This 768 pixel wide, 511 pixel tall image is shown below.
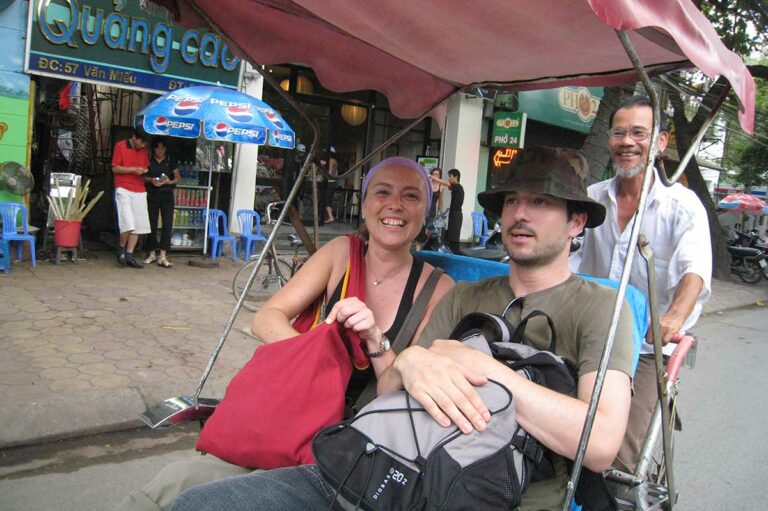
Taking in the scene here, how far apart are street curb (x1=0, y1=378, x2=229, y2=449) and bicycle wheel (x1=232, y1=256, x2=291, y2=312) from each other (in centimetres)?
291

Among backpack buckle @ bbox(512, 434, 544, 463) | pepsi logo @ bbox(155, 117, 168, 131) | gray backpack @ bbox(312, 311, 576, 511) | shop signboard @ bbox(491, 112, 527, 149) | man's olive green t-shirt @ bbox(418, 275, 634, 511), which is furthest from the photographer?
shop signboard @ bbox(491, 112, 527, 149)

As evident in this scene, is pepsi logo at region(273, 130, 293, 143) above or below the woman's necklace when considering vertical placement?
above

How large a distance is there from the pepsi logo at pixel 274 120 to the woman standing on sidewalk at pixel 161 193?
160 cm

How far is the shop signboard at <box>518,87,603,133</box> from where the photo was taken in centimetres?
1443

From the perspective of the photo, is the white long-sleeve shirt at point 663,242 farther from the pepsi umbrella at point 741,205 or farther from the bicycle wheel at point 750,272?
the pepsi umbrella at point 741,205

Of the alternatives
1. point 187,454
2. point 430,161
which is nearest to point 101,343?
point 187,454

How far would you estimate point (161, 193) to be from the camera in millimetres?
8672

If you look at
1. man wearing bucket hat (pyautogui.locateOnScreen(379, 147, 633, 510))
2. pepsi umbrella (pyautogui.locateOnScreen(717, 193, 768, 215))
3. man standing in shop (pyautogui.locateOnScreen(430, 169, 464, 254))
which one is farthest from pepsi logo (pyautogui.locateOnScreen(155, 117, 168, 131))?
pepsi umbrella (pyautogui.locateOnScreen(717, 193, 768, 215))

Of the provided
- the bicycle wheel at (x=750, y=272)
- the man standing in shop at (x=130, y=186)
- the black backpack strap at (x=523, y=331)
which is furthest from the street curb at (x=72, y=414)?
the bicycle wheel at (x=750, y=272)

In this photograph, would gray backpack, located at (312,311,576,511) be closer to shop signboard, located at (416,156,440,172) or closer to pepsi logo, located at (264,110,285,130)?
pepsi logo, located at (264,110,285,130)

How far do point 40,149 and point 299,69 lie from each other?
15.4ft

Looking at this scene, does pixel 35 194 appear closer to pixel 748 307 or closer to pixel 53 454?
pixel 53 454

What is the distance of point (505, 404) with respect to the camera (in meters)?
1.61

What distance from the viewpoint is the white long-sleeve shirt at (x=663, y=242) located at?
8.76 ft
